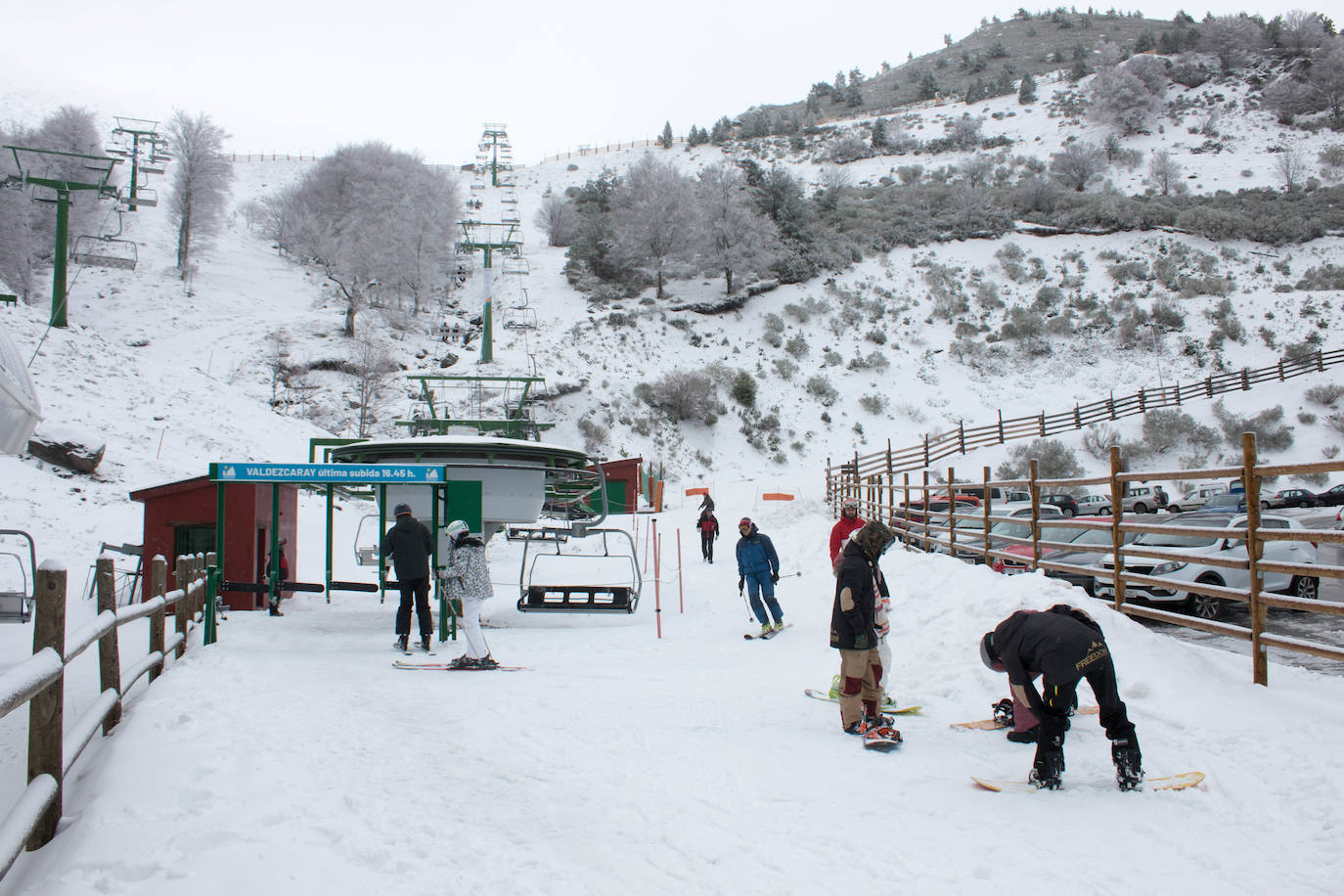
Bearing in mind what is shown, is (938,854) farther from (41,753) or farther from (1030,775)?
(41,753)

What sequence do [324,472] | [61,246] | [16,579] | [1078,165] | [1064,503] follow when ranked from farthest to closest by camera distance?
[1078,165]
[61,246]
[1064,503]
[16,579]
[324,472]

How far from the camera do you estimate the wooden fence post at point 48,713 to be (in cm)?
360

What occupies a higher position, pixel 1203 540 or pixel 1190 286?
pixel 1190 286

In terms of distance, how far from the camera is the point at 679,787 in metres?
4.76

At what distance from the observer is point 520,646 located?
10.5 metres

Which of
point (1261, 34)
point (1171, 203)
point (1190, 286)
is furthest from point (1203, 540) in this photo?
point (1261, 34)

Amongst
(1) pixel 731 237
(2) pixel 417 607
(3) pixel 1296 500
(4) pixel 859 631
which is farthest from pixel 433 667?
(1) pixel 731 237

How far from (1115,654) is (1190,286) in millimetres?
50231

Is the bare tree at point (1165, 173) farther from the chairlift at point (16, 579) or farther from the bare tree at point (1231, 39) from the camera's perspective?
the chairlift at point (16, 579)

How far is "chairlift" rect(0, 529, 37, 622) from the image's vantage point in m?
10.6

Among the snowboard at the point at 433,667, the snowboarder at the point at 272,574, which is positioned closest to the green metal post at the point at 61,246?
the snowboarder at the point at 272,574

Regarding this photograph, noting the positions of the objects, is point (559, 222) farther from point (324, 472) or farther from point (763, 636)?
point (763, 636)

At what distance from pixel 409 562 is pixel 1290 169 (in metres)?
70.2

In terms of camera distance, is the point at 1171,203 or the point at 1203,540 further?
the point at 1171,203
